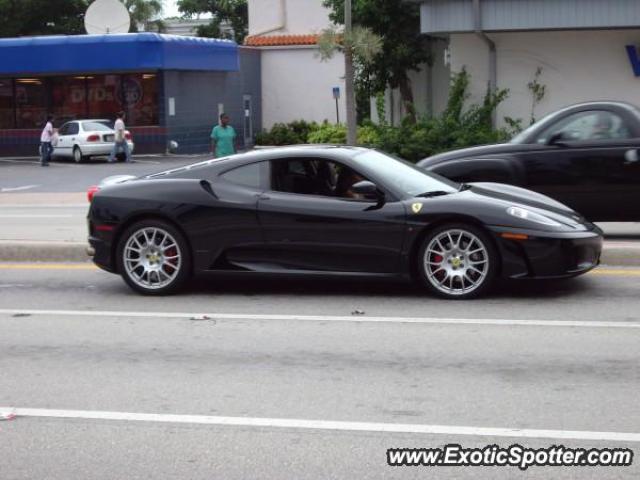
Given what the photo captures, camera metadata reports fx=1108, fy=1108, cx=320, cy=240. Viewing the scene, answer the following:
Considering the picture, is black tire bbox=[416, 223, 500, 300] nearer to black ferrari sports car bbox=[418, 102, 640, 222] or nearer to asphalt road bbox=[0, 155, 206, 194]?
black ferrari sports car bbox=[418, 102, 640, 222]

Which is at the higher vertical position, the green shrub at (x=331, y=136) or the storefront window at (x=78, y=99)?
the storefront window at (x=78, y=99)

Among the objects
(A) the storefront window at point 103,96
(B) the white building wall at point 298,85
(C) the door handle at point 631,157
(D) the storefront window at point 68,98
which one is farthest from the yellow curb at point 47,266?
(B) the white building wall at point 298,85

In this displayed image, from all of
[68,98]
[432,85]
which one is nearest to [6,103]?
[68,98]

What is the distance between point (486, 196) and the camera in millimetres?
9578

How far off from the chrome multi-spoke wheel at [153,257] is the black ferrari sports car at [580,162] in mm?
3869

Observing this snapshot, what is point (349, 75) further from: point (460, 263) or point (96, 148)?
point (460, 263)

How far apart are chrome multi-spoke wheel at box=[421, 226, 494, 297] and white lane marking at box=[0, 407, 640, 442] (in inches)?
139

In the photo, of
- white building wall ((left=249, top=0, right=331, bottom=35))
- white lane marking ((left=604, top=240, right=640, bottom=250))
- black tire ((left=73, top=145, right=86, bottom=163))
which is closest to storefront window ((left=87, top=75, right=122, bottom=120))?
black tire ((left=73, top=145, right=86, bottom=163))

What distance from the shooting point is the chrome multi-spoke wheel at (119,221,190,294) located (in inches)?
383

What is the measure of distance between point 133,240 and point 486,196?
10.2 feet

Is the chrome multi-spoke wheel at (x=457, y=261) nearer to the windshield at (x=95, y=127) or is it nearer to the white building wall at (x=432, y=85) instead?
the white building wall at (x=432, y=85)

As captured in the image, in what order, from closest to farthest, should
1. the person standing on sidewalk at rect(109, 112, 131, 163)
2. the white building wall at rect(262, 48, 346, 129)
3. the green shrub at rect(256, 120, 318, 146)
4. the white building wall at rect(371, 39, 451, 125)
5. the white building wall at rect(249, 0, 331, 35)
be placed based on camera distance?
the white building wall at rect(371, 39, 451, 125), the person standing on sidewalk at rect(109, 112, 131, 163), the green shrub at rect(256, 120, 318, 146), the white building wall at rect(262, 48, 346, 129), the white building wall at rect(249, 0, 331, 35)

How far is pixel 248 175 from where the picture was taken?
32.3 ft

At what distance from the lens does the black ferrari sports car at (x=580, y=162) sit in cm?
1217
